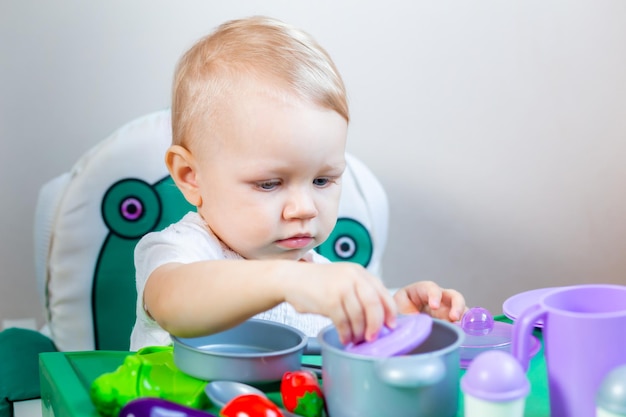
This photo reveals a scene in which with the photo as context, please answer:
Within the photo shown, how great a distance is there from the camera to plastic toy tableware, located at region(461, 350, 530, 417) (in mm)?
438

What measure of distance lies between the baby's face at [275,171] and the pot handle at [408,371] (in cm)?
32

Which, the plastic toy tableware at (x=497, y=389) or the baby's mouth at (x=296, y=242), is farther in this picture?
the baby's mouth at (x=296, y=242)

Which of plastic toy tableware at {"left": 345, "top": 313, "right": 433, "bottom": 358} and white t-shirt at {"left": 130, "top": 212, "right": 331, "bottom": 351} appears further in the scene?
white t-shirt at {"left": 130, "top": 212, "right": 331, "bottom": 351}

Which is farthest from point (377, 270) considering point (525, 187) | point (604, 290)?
point (604, 290)

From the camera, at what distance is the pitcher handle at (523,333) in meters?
0.49

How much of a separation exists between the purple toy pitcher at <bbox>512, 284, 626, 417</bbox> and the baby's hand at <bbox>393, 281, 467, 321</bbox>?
0.27 meters

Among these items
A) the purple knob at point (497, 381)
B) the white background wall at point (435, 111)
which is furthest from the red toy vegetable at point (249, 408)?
the white background wall at point (435, 111)

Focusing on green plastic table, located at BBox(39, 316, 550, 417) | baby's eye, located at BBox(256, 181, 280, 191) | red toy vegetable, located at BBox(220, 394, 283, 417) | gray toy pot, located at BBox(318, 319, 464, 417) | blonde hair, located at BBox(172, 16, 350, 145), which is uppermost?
blonde hair, located at BBox(172, 16, 350, 145)

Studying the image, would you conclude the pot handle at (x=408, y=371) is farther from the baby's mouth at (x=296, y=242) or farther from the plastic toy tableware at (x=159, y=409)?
the baby's mouth at (x=296, y=242)

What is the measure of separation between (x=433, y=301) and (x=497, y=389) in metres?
0.36

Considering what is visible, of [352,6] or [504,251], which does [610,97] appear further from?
[352,6]

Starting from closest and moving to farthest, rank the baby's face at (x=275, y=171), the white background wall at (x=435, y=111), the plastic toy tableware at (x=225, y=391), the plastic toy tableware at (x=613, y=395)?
the plastic toy tableware at (x=613, y=395) → the plastic toy tableware at (x=225, y=391) → the baby's face at (x=275, y=171) → the white background wall at (x=435, y=111)

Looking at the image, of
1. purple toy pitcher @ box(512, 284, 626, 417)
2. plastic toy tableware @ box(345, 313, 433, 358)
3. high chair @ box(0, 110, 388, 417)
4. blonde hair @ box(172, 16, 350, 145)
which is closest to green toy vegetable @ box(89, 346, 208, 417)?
plastic toy tableware @ box(345, 313, 433, 358)

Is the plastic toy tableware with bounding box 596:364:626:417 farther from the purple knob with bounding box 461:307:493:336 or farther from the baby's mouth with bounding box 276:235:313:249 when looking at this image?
the baby's mouth with bounding box 276:235:313:249
